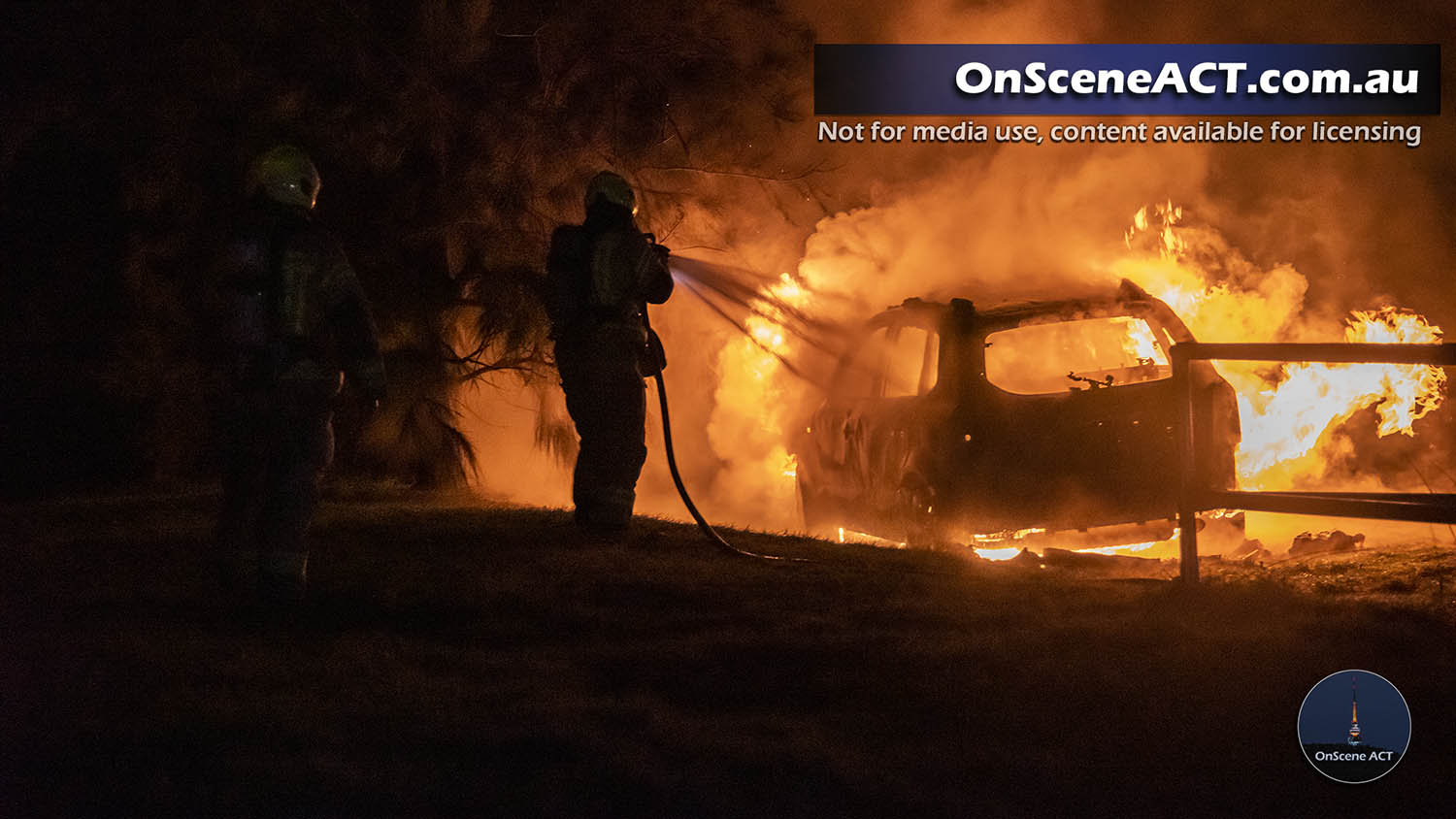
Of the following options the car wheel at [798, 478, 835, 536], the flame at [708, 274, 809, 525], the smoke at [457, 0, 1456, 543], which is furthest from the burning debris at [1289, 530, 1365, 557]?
the flame at [708, 274, 809, 525]

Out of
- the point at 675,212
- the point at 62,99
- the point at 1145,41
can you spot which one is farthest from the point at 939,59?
the point at 62,99

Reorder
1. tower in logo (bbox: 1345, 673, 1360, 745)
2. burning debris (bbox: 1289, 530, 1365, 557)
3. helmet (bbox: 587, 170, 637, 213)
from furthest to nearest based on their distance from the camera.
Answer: burning debris (bbox: 1289, 530, 1365, 557) < helmet (bbox: 587, 170, 637, 213) < tower in logo (bbox: 1345, 673, 1360, 745)

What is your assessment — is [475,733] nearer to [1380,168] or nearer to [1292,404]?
[1292,404]

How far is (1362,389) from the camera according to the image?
33.0 feet

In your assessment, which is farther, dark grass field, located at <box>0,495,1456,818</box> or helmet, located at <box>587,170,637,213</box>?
helmet, located at <box>587,170,637,213</box>

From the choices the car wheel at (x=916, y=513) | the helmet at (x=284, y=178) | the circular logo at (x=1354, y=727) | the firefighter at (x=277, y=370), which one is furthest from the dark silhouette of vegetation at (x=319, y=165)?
the circular logo at (x=1354, y=727)

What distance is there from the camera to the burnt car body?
291 inches

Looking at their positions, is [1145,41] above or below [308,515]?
above

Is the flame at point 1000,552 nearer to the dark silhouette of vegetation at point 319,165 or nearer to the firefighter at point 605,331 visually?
the firefighter at point 605,331

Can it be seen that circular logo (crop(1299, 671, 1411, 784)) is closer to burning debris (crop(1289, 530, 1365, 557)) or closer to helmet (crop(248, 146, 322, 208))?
helmet (crop(248, 146, 322, 208))

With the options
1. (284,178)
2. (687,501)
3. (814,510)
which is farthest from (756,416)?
(284,178)

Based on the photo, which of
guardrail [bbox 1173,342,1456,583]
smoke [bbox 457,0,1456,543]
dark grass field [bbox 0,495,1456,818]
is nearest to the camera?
dark grass field [bbox 0,495,1456,818]

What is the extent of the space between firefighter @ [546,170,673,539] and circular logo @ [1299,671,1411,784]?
4.27 m

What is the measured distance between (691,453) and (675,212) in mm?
3206
